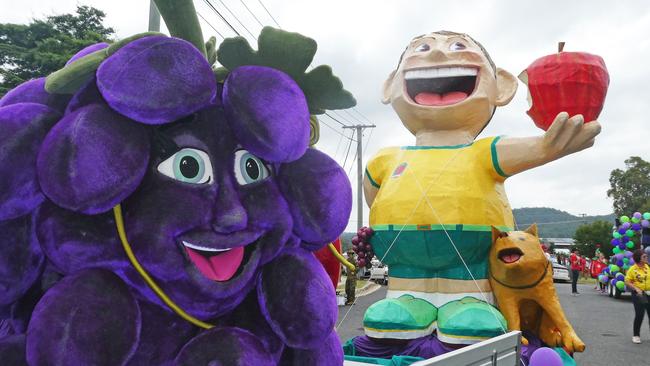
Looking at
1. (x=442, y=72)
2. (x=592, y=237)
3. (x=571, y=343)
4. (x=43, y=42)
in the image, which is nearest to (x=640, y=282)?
(x=571, y=343)

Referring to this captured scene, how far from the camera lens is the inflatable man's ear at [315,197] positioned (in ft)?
6.91

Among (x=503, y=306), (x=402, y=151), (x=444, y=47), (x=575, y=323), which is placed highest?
(x=444, y=47)

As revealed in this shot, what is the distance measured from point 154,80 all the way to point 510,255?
119 inches

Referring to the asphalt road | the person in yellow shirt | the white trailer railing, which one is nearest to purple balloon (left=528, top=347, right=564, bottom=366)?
the white trailer railing

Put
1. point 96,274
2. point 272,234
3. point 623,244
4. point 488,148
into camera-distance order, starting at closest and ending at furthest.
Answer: point 96,274 < point 272,234 < point 488,148 < point 623,244

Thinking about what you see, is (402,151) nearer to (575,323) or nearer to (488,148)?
(488,148)

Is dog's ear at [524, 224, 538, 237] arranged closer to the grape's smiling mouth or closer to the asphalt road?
the asphalt road

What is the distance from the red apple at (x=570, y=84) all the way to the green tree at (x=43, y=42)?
23.2ft

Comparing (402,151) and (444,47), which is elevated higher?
(444,47)

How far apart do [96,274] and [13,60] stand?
9.29 m

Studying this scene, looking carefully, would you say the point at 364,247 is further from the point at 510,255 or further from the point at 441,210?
the point at 510,255

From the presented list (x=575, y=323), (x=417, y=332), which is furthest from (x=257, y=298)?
(x=575, y=323)

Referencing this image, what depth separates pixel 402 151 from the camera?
450 cm

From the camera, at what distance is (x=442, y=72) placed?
14.2 feet
